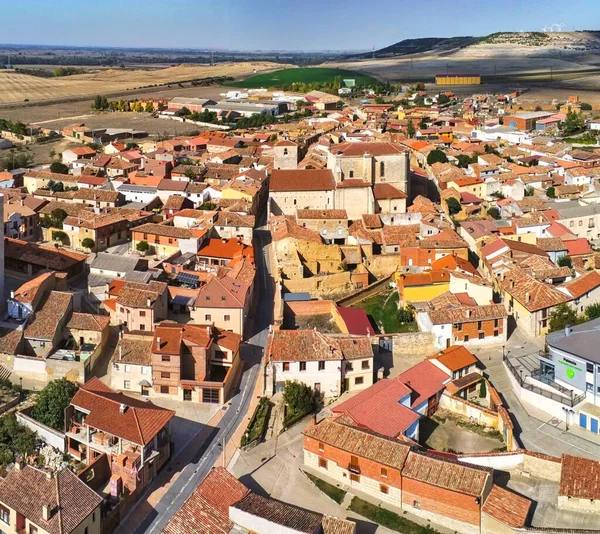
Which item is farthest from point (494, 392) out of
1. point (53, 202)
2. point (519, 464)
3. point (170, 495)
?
point (53, 202)

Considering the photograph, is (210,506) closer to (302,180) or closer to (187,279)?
(187,279)

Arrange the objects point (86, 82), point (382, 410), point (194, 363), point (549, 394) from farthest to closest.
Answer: point (86, 82) → point (194, 363) → point (549, 394) → point (382, 410)

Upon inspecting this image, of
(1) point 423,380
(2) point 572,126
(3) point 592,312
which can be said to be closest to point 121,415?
(1) point 423,380

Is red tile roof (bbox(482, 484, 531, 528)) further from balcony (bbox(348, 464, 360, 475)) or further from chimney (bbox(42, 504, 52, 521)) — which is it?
chimney (bbox(42, 504, 52, 521))

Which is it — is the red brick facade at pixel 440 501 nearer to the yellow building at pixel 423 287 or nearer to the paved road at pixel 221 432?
the paved road at pixel 221 432

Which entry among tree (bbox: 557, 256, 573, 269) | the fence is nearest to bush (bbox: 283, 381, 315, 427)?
the fence

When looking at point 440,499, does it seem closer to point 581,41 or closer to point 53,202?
point 53,202
